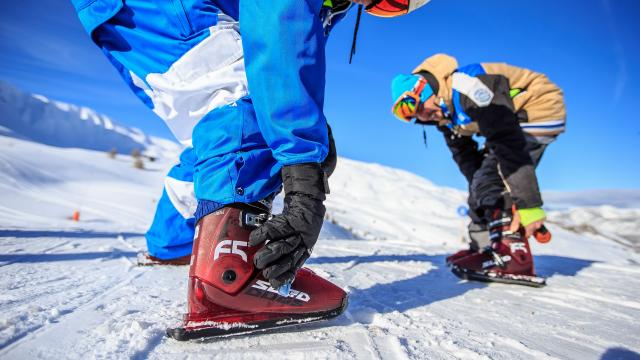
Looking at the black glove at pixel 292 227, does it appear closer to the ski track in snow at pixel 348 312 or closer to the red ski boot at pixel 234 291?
the red ski boot at pixel 234 291

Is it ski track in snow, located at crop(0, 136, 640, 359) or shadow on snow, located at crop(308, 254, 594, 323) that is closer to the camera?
ski track in snow, located at crop(0, 136, 640, 359)

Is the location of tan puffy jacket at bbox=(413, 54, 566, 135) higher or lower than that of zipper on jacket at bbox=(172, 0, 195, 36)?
higher

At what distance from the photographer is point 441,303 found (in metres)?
1.18

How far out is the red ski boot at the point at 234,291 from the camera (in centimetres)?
76

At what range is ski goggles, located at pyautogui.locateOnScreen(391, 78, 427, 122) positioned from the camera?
2.40 metres

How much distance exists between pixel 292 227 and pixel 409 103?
1942mm

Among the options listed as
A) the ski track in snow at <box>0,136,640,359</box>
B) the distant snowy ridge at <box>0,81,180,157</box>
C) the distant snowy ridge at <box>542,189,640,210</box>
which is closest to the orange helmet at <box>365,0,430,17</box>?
the ski track in snow at <box>0,136,640,359</box>

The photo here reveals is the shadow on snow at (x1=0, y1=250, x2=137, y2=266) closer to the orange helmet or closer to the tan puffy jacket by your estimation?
the orange helmet

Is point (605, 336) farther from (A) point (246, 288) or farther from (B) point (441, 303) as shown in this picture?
(A) point (246, 288)

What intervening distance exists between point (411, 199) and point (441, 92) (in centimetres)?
832

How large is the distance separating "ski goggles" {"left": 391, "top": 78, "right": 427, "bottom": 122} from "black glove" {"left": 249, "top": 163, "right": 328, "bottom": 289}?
1843 millimetres

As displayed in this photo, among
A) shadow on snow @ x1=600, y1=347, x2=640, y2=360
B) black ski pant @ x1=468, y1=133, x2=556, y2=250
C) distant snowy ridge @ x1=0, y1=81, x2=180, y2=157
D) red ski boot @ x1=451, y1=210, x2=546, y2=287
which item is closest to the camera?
shadow on snow @ x1=600, y1=347, x2=640, y2=360

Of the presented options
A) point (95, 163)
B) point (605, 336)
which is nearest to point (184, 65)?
point (605, 336)

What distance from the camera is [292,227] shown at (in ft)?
2.47
